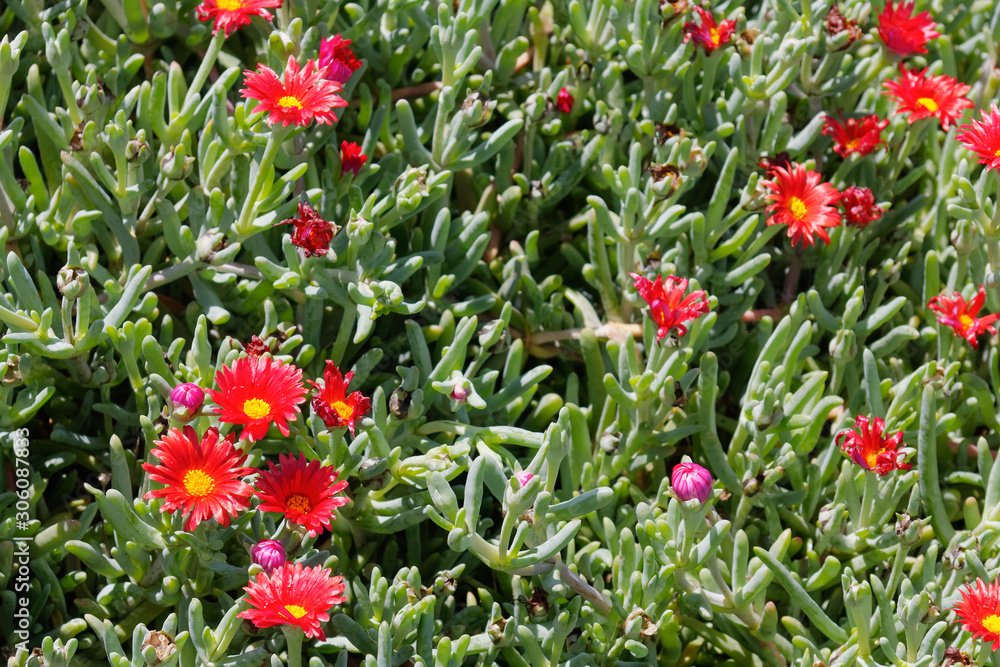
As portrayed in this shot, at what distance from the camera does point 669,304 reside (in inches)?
50.1

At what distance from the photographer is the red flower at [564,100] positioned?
1.48 m

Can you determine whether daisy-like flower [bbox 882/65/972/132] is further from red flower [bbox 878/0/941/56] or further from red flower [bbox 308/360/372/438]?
red flower [bbox 308/360/372/438]

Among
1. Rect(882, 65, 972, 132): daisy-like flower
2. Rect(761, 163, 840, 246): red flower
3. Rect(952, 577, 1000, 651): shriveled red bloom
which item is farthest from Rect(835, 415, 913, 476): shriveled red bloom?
Rect(882, 65, 972, 132): daisy-like flower

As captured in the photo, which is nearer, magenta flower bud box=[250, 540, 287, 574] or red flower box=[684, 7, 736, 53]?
magenta flower bud box=[250, 540, 287, 574]

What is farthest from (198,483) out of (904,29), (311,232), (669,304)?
(904,29)

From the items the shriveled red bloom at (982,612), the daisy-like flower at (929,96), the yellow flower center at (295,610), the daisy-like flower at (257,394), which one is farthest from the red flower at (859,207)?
the yellow flower center at (295,610)

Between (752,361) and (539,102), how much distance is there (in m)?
0.49

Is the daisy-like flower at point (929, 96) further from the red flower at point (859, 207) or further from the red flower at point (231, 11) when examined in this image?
the red flower at point (231, 11)

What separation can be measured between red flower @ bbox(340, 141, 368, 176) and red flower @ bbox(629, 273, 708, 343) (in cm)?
42

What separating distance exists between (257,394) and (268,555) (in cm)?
18

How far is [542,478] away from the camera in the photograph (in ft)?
3.72

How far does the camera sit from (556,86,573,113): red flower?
1.48 metres

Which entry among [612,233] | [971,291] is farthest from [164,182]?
[971,291]

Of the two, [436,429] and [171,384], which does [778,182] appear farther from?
[171,384]
